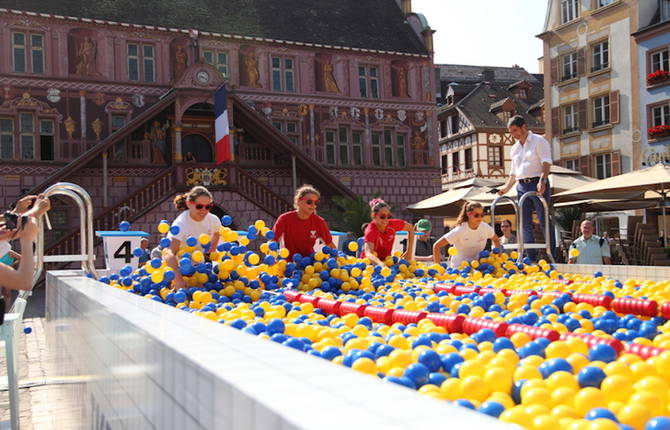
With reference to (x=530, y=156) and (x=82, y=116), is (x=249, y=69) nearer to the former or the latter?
(x=82, y=116)

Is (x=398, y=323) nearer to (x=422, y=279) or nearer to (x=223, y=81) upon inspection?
(x=422, y=279)

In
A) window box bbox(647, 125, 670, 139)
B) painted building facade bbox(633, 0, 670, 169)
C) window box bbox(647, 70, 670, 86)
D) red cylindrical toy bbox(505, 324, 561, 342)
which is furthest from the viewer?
painted building facade bbox(633, 0, 670, 169)

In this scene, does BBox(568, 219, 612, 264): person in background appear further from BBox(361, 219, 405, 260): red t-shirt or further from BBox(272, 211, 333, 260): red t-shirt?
BBox(272, 211, 333, 260): red t-shirt

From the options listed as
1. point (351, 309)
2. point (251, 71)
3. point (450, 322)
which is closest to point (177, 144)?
point (251, 71)

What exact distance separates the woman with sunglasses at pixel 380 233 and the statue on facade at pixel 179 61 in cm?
1723

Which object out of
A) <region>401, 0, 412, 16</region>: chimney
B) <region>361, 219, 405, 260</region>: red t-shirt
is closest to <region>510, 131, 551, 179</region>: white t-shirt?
<region>361, 219, 405, 260</region>: red t-shirt

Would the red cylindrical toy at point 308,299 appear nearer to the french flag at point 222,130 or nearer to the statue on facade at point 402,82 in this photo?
the french flag at point 222,130

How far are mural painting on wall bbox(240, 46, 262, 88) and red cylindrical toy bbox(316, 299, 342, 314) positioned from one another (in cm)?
2056

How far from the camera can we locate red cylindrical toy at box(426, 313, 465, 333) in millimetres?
3900

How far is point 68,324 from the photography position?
5227 mm

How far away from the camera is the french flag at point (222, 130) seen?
69.7 ft

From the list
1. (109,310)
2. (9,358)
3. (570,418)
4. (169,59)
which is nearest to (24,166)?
(169,59)

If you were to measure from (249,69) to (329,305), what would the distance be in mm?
20991

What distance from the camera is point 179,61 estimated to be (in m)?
24.0
